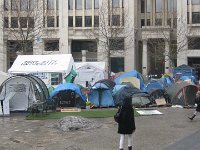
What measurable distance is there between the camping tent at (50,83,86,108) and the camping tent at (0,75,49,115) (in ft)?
5.36

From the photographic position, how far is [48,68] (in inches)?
1326

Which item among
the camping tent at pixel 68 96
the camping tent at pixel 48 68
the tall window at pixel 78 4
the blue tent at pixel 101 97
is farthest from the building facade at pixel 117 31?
the camping tent at pixel 68 96

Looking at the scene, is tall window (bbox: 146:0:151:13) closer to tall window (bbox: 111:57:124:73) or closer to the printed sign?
tall window (bbox: 111:57:124:73)

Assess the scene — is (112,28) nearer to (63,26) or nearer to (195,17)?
(63,26)

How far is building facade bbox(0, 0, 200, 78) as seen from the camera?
66500 mm

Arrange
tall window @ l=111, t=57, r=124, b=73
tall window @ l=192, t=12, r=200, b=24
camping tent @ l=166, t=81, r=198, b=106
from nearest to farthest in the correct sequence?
camping tent @ l=166, t=81, r=198, b=106
tall window @ l=192, t=12, r=200, b=24
tall window @ l=111, t=57, r=124, b=73

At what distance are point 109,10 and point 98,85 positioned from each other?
40620mm

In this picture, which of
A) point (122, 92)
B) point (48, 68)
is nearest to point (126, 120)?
point (122, 92)

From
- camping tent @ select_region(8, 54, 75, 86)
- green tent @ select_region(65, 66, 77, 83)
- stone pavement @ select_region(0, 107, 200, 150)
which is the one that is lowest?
stone pavement @ select_region(0, 107, 200, 150)

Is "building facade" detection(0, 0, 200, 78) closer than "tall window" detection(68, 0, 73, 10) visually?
Yes

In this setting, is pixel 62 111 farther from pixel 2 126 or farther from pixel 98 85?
pixel 2 126

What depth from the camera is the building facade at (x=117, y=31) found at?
66.5 meters

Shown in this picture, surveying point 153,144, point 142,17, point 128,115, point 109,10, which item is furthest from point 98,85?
point 142,17

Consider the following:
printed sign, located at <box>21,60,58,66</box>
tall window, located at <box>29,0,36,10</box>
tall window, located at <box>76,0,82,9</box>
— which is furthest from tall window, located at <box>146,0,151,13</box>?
printed sign, located at <box>21,60,58,66</box>
